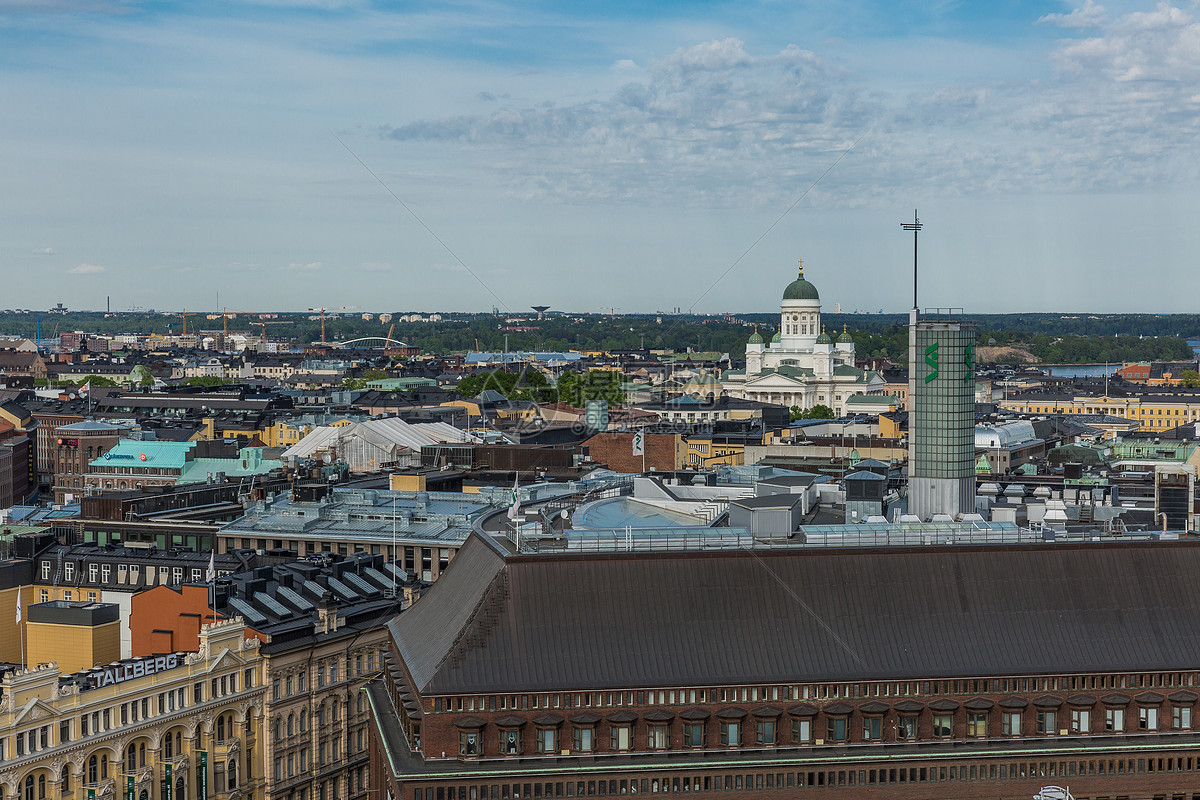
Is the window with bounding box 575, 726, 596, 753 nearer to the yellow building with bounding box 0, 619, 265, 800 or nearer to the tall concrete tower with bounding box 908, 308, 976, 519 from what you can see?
the yellow building with bounding box 0, 619, 265, 800

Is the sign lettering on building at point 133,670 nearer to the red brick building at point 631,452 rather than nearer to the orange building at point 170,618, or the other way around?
the orange building at point 170,618

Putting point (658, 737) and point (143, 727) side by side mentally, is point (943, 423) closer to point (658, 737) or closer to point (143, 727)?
point (658, 737)

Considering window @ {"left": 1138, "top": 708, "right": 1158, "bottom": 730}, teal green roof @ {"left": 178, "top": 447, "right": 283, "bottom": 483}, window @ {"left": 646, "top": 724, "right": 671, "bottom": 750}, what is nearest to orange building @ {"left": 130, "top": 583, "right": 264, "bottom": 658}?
window @ {"left": 646, "top": 724, "right": 671, "bottom": 750}

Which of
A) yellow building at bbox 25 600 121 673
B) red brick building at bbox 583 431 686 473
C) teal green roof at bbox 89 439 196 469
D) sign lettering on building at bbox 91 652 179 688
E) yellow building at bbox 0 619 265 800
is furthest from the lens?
teal green roof at bbox 89 439 196 469

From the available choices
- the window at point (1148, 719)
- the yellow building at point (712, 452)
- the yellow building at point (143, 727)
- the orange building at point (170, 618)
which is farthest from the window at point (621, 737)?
the yellow building at point (712, 452)

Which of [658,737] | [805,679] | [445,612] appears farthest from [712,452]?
[658,737]
